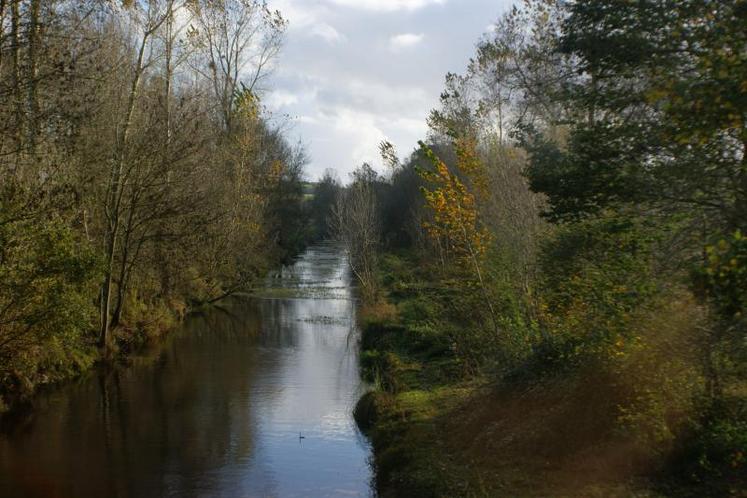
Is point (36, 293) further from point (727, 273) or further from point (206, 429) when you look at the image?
point (727, 273)

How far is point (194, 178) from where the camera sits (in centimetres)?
2566

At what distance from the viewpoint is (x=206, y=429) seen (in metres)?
15.9

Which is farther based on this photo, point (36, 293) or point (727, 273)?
point (36, 293)

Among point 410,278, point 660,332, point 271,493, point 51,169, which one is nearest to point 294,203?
point 410,278

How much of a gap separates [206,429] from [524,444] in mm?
7558

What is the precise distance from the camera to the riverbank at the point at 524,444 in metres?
9.33

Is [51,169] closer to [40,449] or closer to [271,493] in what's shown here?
[40,449]

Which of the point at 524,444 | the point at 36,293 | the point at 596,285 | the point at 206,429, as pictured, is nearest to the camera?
the point at 596,285

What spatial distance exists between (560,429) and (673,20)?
244 inches

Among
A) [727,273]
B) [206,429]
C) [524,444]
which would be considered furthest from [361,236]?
[727,273]

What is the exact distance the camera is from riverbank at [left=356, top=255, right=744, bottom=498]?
9328 millimetres

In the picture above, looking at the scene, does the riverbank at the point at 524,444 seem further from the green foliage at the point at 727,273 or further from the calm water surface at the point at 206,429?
the green foliage at the point at 727,273

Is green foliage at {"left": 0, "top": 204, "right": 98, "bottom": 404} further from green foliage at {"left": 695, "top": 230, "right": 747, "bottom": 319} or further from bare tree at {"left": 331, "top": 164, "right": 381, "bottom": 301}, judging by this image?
bare tree at {"left": 331, "top": 164, "right": 381, "bottom": 301}

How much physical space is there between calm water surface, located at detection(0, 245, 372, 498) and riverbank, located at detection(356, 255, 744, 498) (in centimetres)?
101
